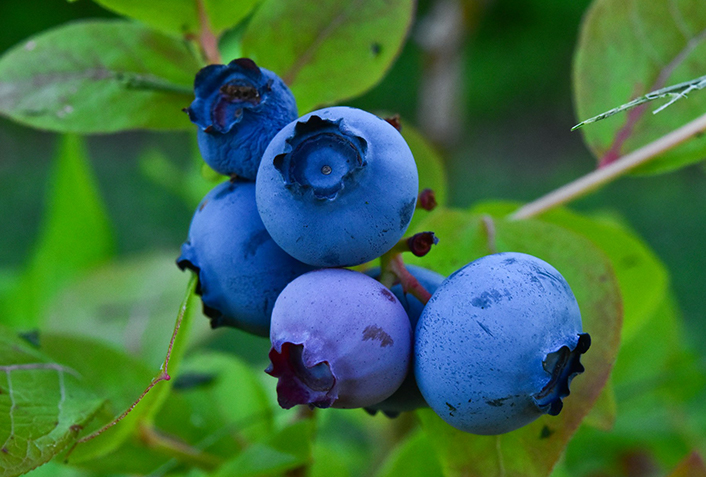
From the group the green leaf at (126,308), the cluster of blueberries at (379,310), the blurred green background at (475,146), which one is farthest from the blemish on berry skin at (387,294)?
the blurred green background at (475,146)

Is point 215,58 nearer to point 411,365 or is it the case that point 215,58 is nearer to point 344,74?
point 344,74

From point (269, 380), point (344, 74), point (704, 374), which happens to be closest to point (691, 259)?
point (704, 374)

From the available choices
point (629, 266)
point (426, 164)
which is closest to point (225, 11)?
point (426, 164)

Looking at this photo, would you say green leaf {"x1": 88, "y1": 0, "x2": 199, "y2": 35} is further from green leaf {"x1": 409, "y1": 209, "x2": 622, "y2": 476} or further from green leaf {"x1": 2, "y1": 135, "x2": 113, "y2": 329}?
green leaf {"x1": 2, "y1": 135, "x2": 113, "y2": 329}

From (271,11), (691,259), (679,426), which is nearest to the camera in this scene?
A: (271,11)

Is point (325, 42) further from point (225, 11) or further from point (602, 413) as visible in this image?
point (602, 413)

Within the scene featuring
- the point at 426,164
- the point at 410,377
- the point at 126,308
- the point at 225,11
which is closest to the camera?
the point at 410,377
